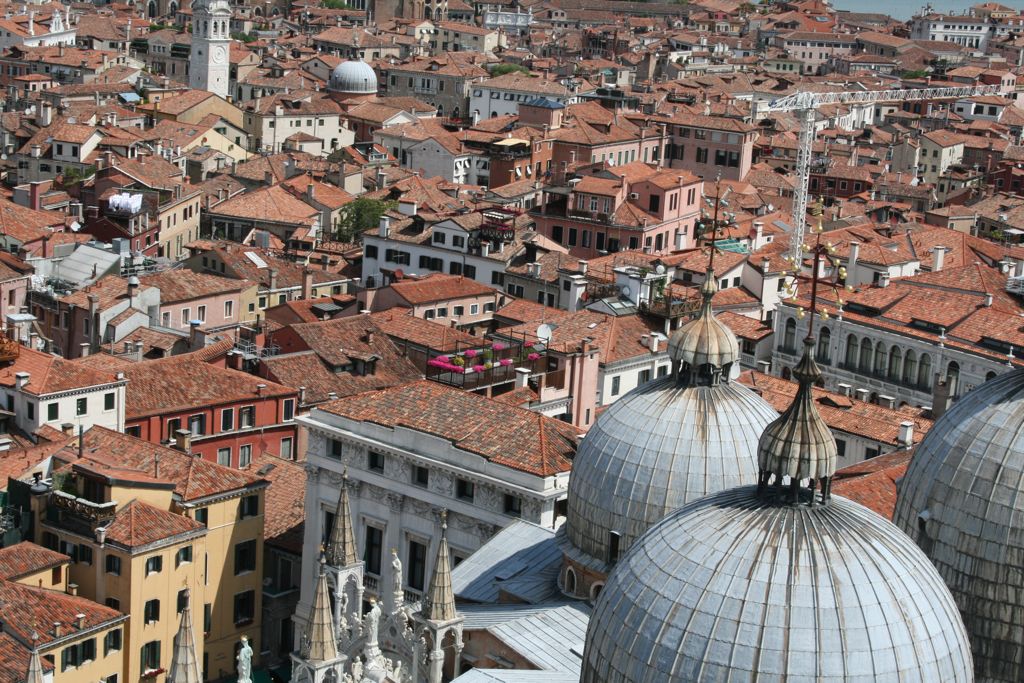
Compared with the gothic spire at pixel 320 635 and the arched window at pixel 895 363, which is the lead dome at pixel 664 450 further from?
the arched window at pixel 895 363

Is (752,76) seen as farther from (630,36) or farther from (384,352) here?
(384,352)

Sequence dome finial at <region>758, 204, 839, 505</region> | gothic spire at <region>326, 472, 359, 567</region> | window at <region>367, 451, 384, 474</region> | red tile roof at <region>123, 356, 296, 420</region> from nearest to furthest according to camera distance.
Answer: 1. dome finial at <region>758, 204, 839, 505</region>
2. gothic spire at <region>326, 472, 359, 567</region>
3. window at <region>367, 451, 384, 474</region>
4. red tile roof at <region>123, 356, 296, 420</region>

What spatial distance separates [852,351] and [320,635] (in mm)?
30880

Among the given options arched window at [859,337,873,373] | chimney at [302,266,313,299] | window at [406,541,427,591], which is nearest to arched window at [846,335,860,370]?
arched window at [859,337,873,373]

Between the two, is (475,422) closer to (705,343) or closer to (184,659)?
(705,343)

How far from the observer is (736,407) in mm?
31234

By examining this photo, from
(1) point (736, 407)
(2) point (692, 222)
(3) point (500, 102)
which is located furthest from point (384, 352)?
(3) point (500, 102)

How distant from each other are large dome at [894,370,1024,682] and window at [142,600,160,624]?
18.5m

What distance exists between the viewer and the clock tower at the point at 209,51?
133 m

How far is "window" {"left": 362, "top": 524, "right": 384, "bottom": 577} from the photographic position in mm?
40531

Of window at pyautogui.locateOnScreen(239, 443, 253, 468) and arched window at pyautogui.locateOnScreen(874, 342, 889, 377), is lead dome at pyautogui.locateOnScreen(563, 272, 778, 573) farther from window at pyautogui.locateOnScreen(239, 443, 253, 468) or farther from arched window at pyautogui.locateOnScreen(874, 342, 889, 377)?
arched window at pyautogui.locateOnScreen(874, 342, 889, 377)

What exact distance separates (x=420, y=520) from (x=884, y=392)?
1802cm

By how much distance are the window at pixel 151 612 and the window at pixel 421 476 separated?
6.02 metres

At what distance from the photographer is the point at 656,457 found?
3048 cm
